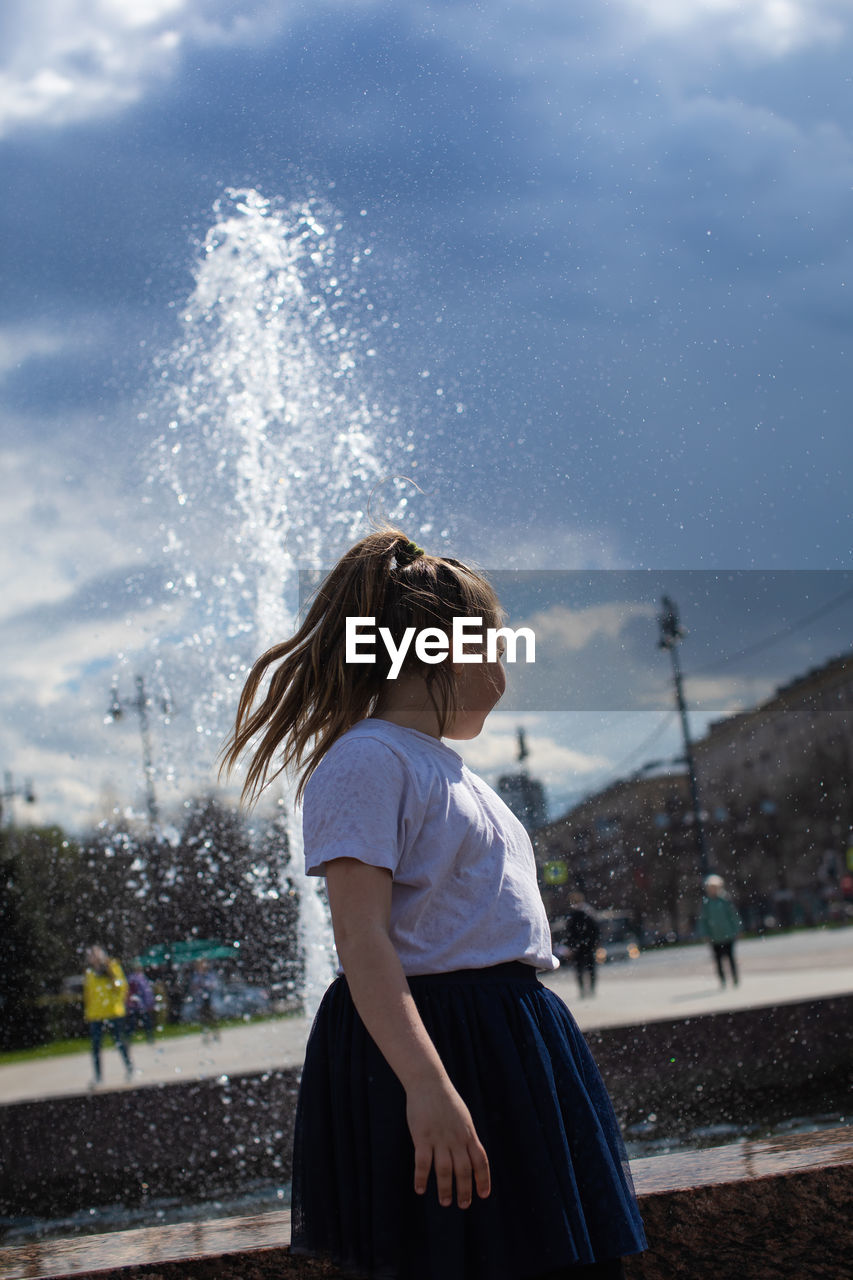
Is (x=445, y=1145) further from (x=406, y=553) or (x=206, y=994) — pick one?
(x=206, y=994)

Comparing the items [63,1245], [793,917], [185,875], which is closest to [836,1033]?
[63,1245]

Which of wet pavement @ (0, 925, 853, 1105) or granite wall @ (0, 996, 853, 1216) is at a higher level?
granite wall @ (0, 996, 853, 1216)

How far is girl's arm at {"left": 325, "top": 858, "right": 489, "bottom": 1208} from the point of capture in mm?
1104

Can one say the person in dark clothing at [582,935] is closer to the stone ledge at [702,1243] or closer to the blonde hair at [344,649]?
the stone ledge at [702,1243]

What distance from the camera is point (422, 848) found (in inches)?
49.9

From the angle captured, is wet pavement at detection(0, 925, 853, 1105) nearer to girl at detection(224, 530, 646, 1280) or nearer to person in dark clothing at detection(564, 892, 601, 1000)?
person in dark clothing at detection(564, 892, 601, 1000)

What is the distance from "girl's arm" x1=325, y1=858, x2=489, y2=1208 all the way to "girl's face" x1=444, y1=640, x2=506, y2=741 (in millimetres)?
275

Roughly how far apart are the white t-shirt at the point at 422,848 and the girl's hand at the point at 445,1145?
169 mm

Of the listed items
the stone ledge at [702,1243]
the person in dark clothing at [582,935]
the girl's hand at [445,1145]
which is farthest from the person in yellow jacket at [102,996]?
the girl's hand at [445,1145]

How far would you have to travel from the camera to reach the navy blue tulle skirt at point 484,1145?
1.17 m

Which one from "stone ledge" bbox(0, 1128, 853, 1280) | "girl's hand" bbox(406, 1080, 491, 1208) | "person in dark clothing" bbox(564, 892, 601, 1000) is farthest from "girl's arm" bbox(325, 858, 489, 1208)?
"person in dark clothing" bbox(564, 892, 601, 1000)

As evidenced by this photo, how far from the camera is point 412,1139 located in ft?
3.78

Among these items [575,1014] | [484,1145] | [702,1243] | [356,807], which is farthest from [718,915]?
[356,807]

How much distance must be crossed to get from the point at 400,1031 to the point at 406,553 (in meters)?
0.59
